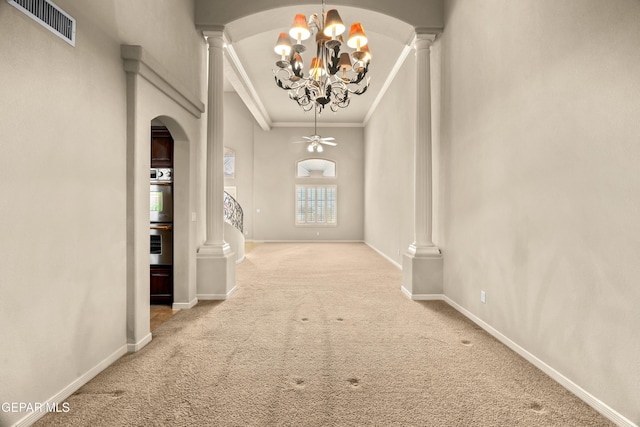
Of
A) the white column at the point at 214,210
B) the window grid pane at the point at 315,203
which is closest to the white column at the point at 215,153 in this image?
the white column at the point at 214,210

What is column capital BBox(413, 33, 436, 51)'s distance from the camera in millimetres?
4848

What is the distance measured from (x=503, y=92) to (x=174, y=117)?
3.52m

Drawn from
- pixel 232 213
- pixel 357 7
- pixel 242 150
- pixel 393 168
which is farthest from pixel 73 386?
pixel 242 150

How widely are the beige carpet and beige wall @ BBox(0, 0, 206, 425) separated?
0.37m

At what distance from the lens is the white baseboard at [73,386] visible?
196 centimetres

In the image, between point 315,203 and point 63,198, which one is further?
point 315,203

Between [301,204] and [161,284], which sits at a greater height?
[301,204]

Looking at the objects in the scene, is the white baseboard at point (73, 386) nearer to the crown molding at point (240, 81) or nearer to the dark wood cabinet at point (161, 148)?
the dark wood cabinet at point (161, 148)

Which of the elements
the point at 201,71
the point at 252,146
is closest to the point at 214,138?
the point at 201,71

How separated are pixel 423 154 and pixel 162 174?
3.67 m

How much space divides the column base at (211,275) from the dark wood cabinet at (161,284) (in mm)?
362

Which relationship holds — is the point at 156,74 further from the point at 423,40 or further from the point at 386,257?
the point at 386,257

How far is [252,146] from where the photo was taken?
1302 centimetres

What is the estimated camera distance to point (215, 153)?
487 cm
